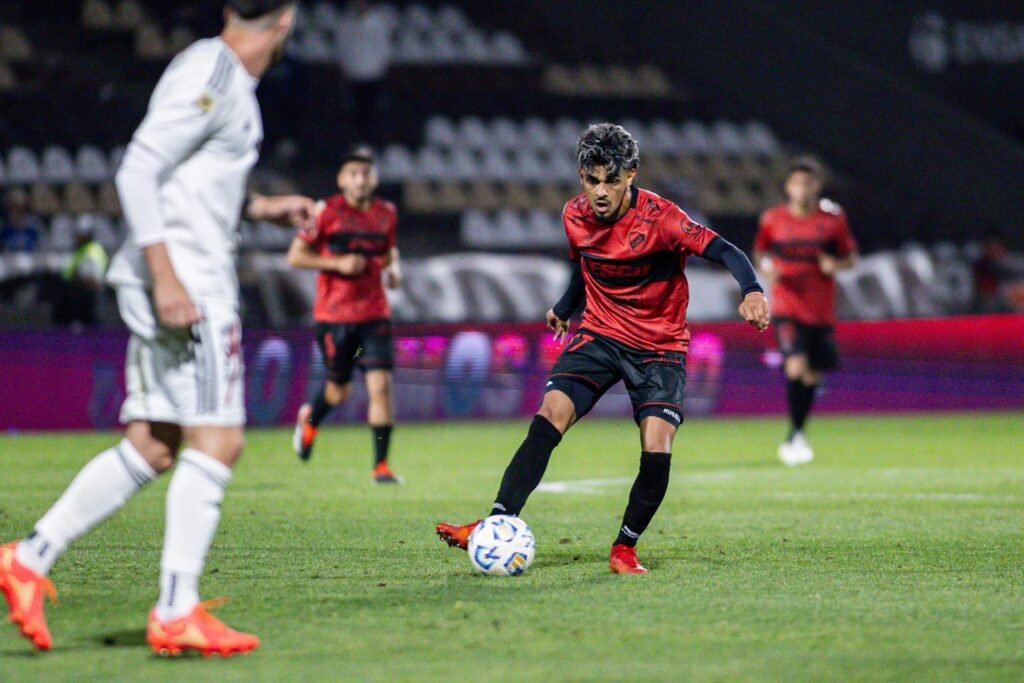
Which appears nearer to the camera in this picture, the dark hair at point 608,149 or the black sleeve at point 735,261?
the black sleeve at point 735,261

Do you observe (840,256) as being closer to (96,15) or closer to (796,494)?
(796,494)

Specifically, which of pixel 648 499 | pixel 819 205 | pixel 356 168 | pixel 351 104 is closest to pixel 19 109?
pixel 351 104

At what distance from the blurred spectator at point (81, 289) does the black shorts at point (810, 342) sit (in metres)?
7.12

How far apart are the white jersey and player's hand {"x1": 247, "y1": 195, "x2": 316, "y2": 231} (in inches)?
6.6

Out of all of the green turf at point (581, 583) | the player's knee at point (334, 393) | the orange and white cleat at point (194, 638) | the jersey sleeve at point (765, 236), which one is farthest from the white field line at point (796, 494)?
the orange and white cleat at point (194, 638)

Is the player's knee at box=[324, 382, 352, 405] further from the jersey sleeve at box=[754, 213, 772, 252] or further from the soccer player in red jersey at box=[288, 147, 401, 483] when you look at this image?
the jersey sleeve at box=[754, 213, 772, 252]

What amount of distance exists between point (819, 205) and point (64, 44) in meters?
11.5

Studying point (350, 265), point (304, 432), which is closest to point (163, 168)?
point (350, 265)

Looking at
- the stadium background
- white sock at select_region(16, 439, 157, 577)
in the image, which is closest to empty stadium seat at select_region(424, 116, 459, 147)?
the stadium background

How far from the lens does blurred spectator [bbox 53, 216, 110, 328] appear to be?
1548 cm

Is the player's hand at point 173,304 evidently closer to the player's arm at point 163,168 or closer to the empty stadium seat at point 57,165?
the player's arm at point 163,168

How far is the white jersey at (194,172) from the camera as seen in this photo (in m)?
4.35

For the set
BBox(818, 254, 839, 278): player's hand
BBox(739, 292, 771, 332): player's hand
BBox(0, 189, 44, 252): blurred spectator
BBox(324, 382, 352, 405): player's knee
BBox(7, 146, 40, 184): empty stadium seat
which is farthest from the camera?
BBox(7, 146, 40, 184): empty stadium seat

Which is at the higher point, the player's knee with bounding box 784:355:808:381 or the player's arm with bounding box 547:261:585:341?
the player's arm with bounding box 547:261:585:341
